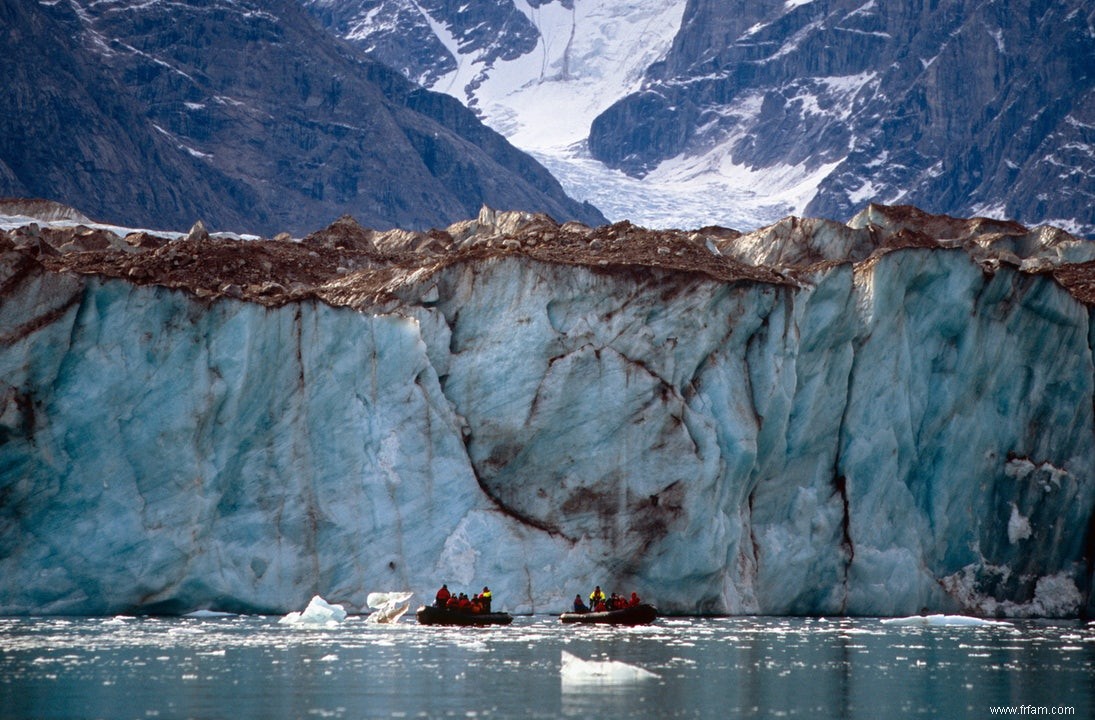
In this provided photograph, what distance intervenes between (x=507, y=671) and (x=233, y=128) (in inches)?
4903

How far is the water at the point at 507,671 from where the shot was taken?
28875 mm

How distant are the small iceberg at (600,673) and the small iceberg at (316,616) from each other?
10478 mm

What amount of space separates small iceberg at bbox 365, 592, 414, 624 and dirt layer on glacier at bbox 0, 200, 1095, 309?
25.4ft

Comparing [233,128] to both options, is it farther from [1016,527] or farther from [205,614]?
[205,614]

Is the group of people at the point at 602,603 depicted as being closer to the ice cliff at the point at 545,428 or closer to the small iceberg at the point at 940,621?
the ice cliff at the point at 545,428

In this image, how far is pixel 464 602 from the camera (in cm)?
4284

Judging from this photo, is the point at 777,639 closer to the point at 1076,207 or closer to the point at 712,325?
the point at 712,325

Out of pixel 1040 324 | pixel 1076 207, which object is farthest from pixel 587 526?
pixel 1076 207

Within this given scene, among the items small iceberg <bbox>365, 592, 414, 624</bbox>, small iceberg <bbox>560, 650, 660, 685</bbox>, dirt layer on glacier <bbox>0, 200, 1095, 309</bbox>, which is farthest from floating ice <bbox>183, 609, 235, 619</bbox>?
small iceberg <bbox>560, 650, 660, 685</bbox>

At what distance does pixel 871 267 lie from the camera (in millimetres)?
52344

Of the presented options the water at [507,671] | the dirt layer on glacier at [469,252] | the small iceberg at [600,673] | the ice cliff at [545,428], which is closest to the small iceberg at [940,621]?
the ice cliff at [545,428]

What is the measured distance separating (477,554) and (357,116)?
11849 cm

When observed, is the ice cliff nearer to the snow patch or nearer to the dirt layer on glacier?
the snow patch

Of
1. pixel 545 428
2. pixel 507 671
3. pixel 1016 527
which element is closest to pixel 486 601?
pixel 545 428
